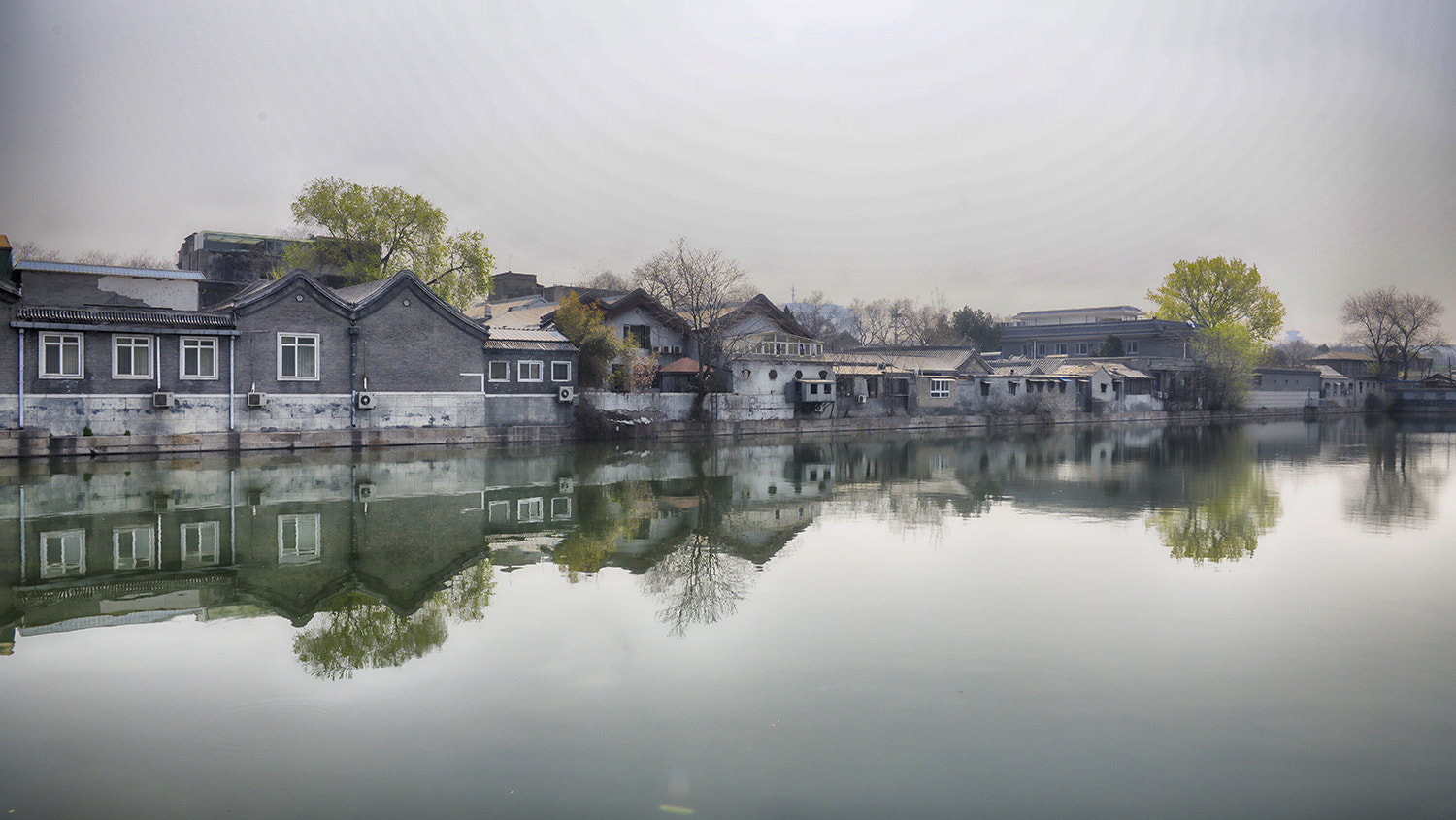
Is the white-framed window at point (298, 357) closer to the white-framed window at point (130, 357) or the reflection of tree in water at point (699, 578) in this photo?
the white-framed window at point (130, 357)

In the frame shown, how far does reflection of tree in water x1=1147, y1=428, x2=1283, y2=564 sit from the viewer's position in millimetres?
11828

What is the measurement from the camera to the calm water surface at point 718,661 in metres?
4.84

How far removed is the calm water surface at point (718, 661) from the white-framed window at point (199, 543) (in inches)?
3.1

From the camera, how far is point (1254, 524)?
542 inches

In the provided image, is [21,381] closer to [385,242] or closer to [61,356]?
[61,356]

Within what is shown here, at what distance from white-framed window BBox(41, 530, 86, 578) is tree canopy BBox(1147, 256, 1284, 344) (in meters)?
63.4

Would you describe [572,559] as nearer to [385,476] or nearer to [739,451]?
[385,476]

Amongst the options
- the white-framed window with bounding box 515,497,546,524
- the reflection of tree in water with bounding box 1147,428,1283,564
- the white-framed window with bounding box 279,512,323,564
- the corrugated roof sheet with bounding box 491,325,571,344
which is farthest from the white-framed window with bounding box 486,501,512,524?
the corrugated roof sheet with bounding box 491,325,571,344

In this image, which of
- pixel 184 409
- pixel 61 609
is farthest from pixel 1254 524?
pixel 184 409

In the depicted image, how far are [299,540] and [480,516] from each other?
111 inches

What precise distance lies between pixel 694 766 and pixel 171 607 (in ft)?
19.9

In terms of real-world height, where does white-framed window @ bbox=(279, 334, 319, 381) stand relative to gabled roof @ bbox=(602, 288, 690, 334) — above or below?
below

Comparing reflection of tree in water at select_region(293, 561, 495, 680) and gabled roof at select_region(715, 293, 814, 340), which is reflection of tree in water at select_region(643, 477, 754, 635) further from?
gabled roof at select_region(715, 293, 814, 340)

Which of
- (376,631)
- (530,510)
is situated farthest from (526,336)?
(376,631)
